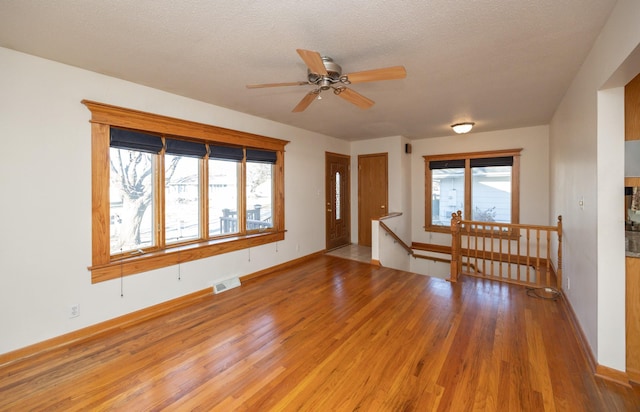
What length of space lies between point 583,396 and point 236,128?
4.64 m

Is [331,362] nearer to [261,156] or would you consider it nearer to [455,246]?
[455,246]

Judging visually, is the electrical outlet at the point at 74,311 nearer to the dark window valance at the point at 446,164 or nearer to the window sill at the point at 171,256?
the window sill at the point at 171,256

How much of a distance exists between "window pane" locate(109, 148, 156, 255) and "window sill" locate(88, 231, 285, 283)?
20cm

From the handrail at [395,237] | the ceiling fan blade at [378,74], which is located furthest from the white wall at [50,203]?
the handrail at [395,237]

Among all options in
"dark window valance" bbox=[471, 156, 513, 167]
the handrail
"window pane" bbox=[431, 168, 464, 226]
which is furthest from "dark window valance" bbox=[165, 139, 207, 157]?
"dark window valance" bbox=[471, 156, 513, 167]

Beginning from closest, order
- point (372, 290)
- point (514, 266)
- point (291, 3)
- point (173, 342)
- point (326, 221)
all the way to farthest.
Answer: point (291, 3)
point (173, 342)
point (372, 290)
point (514, 266)
point (326, 221)

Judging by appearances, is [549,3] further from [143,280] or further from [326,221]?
[326,221]

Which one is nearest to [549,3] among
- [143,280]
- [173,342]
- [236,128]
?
[236,128]

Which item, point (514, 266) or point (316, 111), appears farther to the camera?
point (514, 266)

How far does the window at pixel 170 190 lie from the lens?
9.32ft

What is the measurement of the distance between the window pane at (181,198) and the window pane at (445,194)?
522cm

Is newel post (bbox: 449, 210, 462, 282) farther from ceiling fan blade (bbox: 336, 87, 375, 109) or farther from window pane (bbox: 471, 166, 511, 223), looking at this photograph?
ceiling fan blade (bbox: 336, 87, 375, 109)

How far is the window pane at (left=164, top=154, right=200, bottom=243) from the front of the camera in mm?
3494

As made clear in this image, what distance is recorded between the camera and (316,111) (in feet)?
13.5
